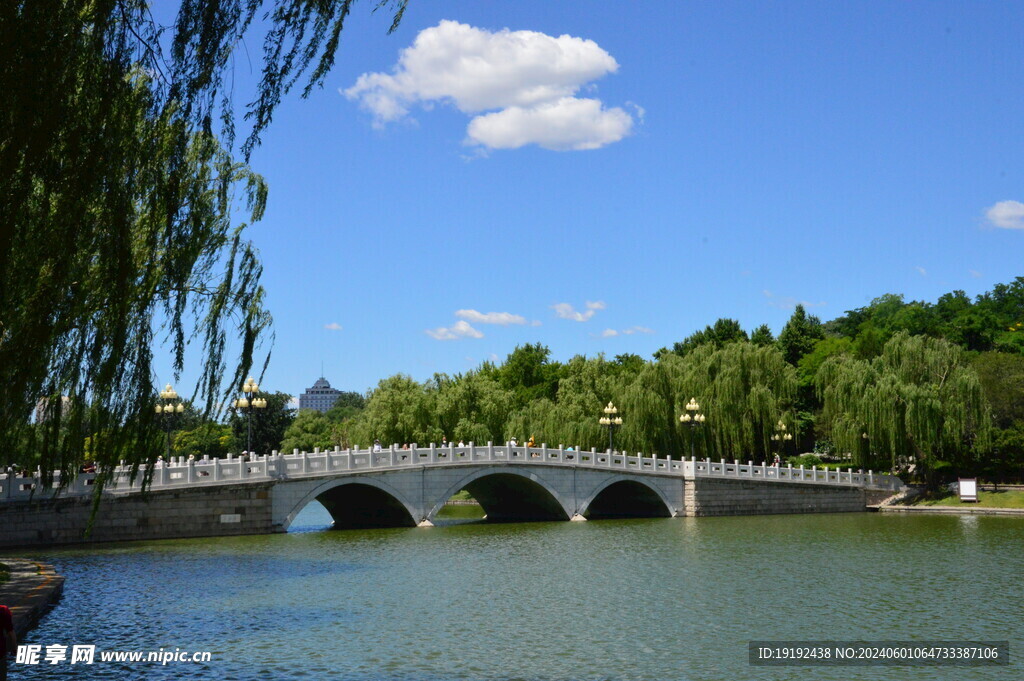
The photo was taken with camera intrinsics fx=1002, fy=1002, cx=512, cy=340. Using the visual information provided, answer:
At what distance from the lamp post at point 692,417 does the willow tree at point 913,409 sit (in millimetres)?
5100

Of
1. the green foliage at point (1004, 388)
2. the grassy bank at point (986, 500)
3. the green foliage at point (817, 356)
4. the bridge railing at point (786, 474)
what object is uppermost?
the green foliage at point (817, 356)

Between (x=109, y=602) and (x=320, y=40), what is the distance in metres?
10.0

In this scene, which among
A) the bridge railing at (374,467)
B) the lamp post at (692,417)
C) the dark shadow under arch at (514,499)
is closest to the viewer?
the bridge railing at (374,467)

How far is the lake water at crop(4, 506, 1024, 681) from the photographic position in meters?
10.6

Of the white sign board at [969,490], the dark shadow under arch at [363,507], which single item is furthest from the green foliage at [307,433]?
the white sign board at [969,490]

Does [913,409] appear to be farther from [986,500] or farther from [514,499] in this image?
[514,499]

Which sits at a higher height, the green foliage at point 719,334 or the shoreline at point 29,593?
the green foliage at point 719,334

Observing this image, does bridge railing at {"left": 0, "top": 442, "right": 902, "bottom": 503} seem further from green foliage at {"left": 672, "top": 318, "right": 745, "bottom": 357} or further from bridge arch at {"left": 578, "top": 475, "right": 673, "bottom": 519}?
green foliage at {"left": 672, "top": 318, "right": 745, "bottom": 357}

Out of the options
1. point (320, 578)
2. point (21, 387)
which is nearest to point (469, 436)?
point (320, 578)

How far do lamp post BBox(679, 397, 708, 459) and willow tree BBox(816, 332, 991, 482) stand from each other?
5.10 metres

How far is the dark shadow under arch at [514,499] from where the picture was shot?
31812 millimetres

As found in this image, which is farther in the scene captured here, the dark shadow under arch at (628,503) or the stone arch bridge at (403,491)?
the dark shadow under arch at (628,503)

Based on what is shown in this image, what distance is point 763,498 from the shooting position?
3494cm

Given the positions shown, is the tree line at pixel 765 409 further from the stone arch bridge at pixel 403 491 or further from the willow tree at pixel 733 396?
the stone arch bridge at pixel 403 491
